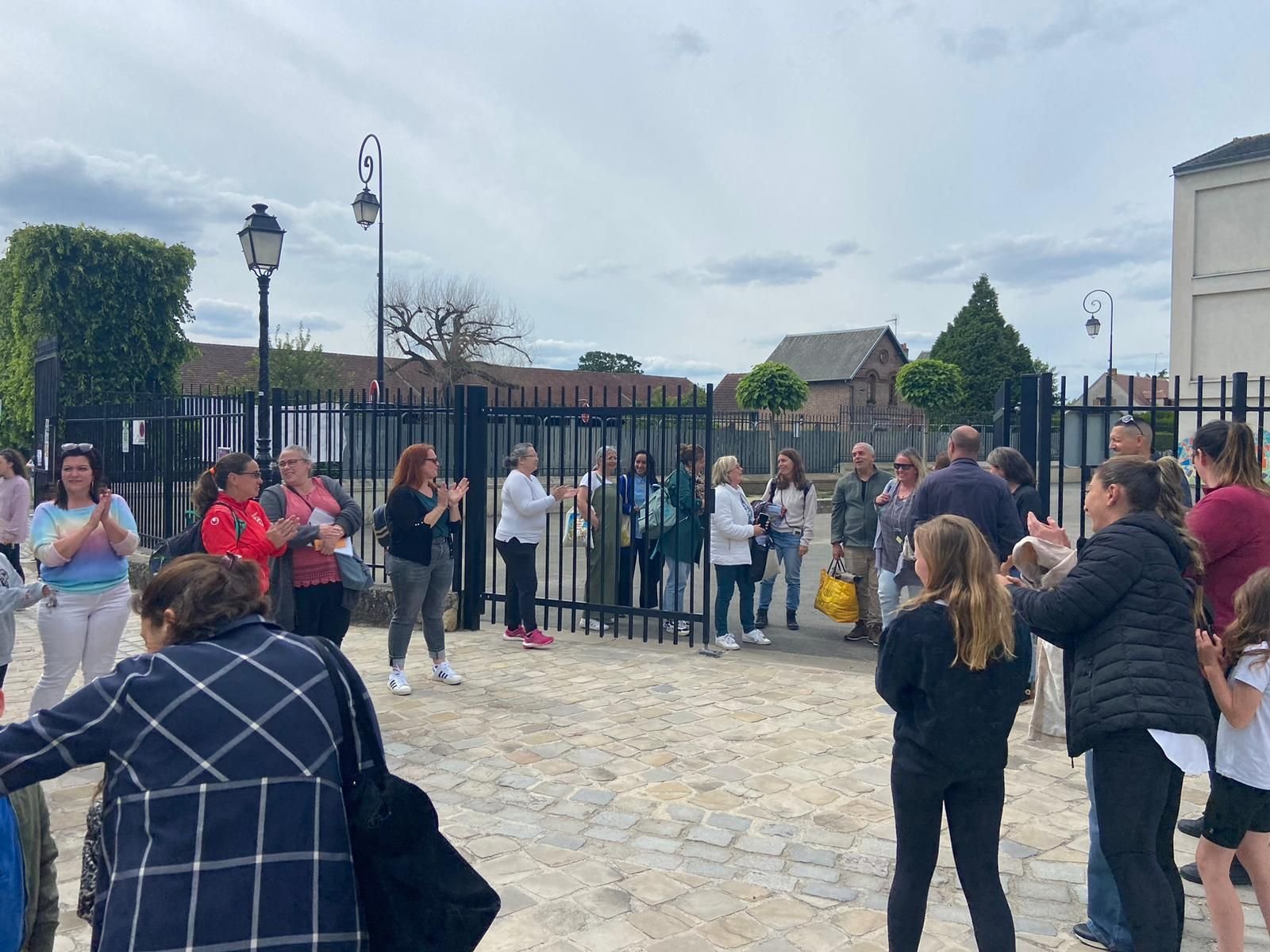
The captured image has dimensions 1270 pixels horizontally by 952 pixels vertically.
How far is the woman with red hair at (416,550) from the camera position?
6.80 metres

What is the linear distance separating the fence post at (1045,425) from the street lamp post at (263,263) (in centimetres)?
687

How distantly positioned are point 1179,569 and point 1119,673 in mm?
389

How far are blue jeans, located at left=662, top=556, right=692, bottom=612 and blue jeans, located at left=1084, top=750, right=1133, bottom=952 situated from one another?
498 cm

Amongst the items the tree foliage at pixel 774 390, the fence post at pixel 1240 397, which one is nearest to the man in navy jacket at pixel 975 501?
the fence post at pixel 1240 397

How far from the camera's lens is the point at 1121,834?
301 cm

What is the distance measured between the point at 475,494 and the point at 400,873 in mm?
7113

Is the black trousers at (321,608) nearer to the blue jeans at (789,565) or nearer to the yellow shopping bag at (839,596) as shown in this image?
the blue jeans at (789,565)

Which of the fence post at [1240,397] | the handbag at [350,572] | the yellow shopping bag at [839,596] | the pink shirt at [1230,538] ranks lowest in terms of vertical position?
the yellow shopping bag at [839,596]

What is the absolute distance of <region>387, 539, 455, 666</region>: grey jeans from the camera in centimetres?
687

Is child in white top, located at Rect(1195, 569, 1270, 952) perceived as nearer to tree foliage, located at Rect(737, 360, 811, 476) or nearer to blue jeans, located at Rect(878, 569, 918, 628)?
blue jeans, located at Rect(878, 569, 918, 628)

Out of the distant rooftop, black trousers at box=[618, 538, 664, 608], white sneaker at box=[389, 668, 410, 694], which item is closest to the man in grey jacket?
black trousers at box=[618, 538, 664, 608]

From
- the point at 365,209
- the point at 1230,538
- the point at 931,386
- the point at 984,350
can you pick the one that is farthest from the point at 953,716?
the point at 984,350

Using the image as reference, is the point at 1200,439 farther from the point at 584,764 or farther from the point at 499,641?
the point at 499,641

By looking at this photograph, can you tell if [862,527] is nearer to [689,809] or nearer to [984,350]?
[689,809]
